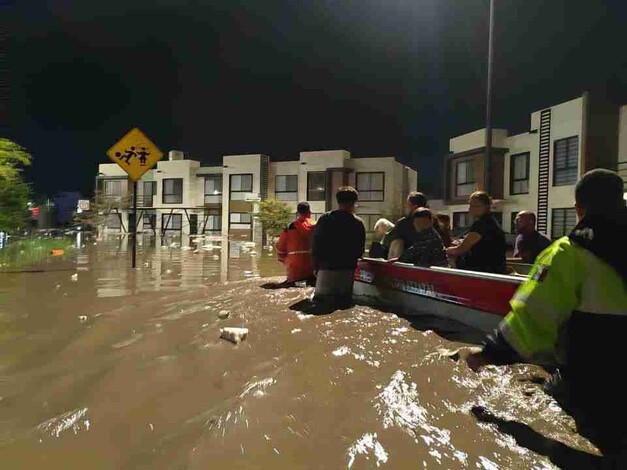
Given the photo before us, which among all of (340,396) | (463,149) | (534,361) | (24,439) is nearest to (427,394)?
(340,396)

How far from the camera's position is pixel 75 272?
36.8 feet

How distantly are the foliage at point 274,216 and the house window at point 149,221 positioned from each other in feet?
58.7

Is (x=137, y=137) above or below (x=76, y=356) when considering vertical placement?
above

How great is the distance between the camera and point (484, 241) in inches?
212

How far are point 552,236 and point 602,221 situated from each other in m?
22.0

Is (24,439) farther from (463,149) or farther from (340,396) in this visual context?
(463,149)

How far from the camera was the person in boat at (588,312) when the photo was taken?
2322 mm

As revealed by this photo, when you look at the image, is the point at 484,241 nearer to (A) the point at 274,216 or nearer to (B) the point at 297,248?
(B) the point at 297,248

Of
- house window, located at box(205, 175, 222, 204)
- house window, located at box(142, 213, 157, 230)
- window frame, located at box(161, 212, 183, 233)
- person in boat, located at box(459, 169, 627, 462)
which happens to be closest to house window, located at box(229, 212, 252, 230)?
house window, located at box(205, 175, 222, 204)

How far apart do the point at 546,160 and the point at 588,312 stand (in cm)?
2290

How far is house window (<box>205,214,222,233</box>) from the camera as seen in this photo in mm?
44344

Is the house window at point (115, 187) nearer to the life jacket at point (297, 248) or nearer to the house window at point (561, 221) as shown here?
the house window at point (561, 221)

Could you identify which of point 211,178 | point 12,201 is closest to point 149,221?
point 211,178

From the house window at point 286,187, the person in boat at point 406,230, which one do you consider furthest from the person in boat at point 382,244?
the house window at point 286,187
